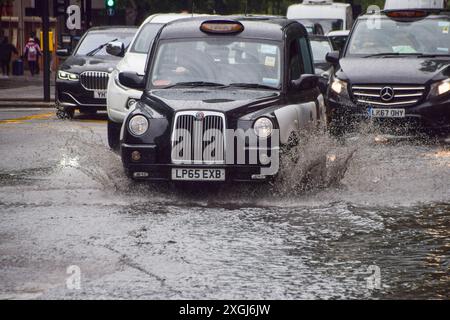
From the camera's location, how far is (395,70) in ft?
56.3

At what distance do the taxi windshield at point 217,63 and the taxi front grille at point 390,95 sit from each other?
4409 millimetres

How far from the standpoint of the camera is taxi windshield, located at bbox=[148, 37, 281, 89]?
12.5 metres

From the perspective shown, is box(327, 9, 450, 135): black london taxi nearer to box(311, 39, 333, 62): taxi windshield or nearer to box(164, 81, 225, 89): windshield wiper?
box(164, 81, 225, 89): windshield wiper

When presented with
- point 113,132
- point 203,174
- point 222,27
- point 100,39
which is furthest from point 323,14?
point 203,174

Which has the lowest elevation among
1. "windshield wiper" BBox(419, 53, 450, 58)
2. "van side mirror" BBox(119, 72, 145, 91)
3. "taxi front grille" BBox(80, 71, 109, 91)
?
"taxi front grille" BBox(80, 71, 109, 91)

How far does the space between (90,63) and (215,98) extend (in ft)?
35.9

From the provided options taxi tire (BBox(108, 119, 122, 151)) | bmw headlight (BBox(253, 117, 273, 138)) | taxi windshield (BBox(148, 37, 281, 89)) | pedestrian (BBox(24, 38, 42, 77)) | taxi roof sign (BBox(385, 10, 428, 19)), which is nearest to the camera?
bmw headlight (BBox(253, 117, 273, 138))

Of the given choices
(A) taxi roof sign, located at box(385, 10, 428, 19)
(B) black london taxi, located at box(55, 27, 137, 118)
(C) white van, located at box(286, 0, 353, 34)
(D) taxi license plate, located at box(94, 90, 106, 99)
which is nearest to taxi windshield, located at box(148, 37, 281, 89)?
(A) taxi roof sign, located at box(385, 10, 428, 19)

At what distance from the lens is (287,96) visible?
40.6 ft

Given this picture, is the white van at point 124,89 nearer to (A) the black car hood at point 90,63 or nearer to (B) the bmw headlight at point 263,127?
(A) the black car hood at point 90,63

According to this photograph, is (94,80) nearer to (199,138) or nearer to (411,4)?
(199,138)

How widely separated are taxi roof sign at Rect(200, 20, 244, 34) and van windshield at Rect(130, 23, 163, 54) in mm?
5047

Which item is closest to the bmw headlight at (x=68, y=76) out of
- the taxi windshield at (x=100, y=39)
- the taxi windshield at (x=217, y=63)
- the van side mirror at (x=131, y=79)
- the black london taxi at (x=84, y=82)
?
the black london taxi at (x=84, y=82)

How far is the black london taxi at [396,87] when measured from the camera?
16.8 m
